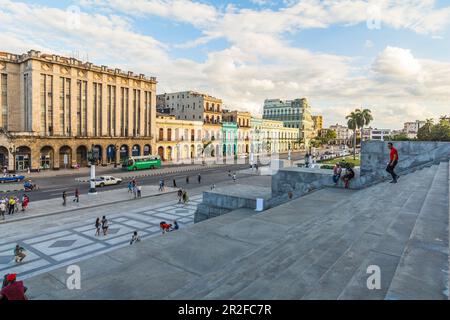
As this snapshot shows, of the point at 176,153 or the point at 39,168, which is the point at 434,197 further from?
the point at 176,153

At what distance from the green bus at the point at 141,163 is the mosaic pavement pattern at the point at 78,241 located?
26.3 meters

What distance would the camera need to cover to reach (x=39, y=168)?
143ft

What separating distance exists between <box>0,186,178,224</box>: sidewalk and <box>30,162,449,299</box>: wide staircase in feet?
49.2

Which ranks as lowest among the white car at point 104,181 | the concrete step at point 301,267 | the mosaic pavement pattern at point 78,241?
the mosaic pavement pattern at point 78,241

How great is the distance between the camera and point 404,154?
1906 centimetres

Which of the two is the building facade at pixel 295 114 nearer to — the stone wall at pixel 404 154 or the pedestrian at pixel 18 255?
the stone wall at pixel 404 154

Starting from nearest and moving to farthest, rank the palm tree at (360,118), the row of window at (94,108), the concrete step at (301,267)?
the concrete step at (301,267)
the row of window at (94,108)
the palm tree at (360,118)

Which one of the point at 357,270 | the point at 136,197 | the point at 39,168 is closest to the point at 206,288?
the point at 357,270

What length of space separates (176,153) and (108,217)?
150ft

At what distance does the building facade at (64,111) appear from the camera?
4250 centimetres

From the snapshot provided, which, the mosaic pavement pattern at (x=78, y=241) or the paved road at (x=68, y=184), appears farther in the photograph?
the paved road at (x=68, y=184)

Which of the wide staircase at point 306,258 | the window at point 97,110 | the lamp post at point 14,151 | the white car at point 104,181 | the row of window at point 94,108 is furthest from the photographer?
the window at point 97,110

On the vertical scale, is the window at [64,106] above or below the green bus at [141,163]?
above

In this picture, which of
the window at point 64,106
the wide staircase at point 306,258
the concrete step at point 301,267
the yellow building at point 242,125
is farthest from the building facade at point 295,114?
the concrete step at point 301,267
